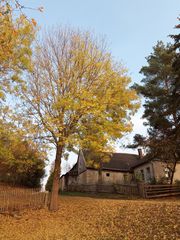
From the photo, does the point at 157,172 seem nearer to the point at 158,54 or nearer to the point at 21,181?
the point at 158,54

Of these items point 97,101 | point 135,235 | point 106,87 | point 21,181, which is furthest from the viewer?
point 21,181

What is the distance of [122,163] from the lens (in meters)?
32.8

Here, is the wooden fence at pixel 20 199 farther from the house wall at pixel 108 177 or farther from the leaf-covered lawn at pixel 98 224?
the house wall at pixel 108 177

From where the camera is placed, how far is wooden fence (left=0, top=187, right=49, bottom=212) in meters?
12.1

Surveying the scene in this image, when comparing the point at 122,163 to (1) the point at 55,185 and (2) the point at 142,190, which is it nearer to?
(2) the point at 142,190

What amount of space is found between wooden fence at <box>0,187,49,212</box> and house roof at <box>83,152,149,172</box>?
51.3 feet

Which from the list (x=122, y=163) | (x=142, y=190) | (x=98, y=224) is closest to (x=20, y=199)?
(x=98, y=224)

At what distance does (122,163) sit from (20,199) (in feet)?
75.6

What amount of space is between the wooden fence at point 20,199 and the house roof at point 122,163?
615 inches

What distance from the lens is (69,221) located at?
10.3 m

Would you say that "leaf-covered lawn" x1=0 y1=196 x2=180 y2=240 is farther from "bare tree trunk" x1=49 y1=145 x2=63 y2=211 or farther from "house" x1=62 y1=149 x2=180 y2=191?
"house" x1=62 y1=149 x2=180 y2=191

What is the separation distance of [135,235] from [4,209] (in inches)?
355

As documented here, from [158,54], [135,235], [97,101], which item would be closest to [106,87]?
[97,101]

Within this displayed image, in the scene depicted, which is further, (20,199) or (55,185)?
(55,185)
